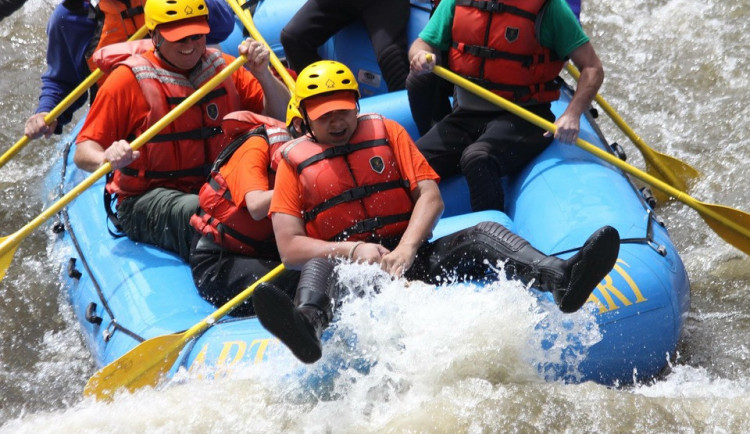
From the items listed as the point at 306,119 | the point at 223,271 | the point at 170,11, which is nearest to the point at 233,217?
the point at 223,271

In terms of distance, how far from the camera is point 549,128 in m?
4.82

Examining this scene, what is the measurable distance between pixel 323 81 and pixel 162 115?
3.66 feet

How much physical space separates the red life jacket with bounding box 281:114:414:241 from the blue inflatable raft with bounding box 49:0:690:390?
35 cm

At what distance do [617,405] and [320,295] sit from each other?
3.67 ft

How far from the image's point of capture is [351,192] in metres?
4.18

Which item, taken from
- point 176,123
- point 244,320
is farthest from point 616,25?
point 244,320

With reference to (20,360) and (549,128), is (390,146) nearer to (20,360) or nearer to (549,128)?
(549,128)

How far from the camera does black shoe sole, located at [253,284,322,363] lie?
11.8 ft

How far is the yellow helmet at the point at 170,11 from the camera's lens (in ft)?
15.8

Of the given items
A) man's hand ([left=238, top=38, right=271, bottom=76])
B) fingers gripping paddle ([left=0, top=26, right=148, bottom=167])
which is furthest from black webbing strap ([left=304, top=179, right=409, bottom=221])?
fingers gripping paddle ([left=0, top=26, right=148, bottom=167])

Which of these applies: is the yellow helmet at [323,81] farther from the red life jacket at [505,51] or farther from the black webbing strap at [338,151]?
the red life jacket at [505,51]

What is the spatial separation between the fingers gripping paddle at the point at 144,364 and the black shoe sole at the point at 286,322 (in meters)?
0.60

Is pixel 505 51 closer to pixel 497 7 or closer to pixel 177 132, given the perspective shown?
pixel 497 7

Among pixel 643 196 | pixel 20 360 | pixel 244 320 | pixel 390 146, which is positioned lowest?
pixel 20 360
